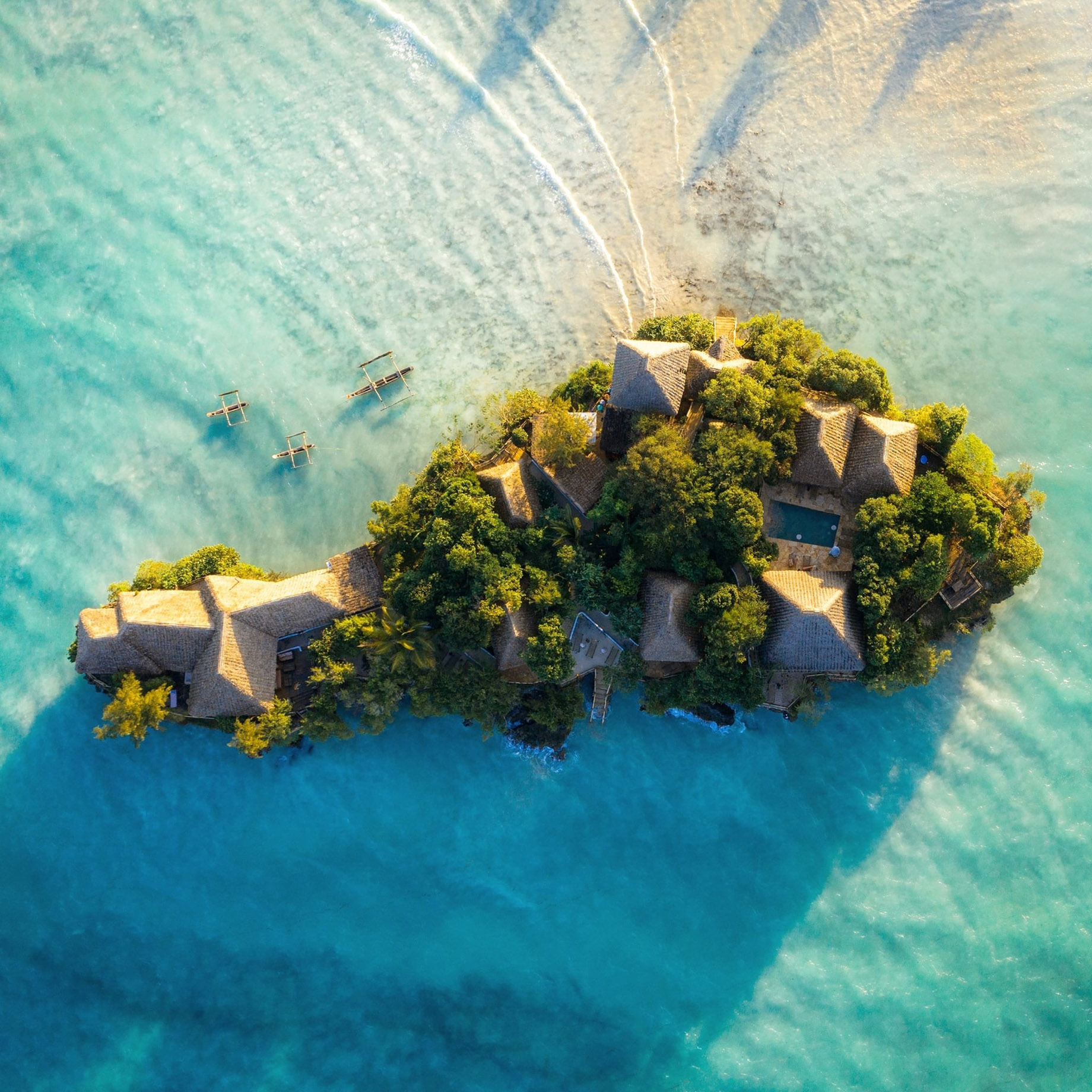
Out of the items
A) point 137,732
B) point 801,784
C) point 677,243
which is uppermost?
point 677,243

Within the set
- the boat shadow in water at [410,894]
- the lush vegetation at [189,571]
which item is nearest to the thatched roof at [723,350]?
the boat shadow in water at [410,894]

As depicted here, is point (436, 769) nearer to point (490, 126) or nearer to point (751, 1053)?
point (751, 1053)

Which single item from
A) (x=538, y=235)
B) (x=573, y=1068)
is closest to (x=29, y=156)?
(x=538, y=235)

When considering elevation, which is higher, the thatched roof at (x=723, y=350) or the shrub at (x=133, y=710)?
the shrub at (x=133, y=710)

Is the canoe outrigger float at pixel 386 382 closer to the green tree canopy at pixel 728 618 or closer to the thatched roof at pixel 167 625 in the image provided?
the thatched roof at pixel 167 625

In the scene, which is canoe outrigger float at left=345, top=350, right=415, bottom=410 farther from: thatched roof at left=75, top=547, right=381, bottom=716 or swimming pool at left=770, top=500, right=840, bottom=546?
swimming pool at left=770, top=500, right=840, bottom=546

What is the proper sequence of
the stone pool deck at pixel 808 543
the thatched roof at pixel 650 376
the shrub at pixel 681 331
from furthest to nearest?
the stone pool deck at pixel 808 543, the shrub at pixel 681 331, the thatched roof at pixel 650 376

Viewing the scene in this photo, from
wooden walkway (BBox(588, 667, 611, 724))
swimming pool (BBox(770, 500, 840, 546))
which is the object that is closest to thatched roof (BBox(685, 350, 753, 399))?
swimming pool (BBox(770, 500, 840, 546))
